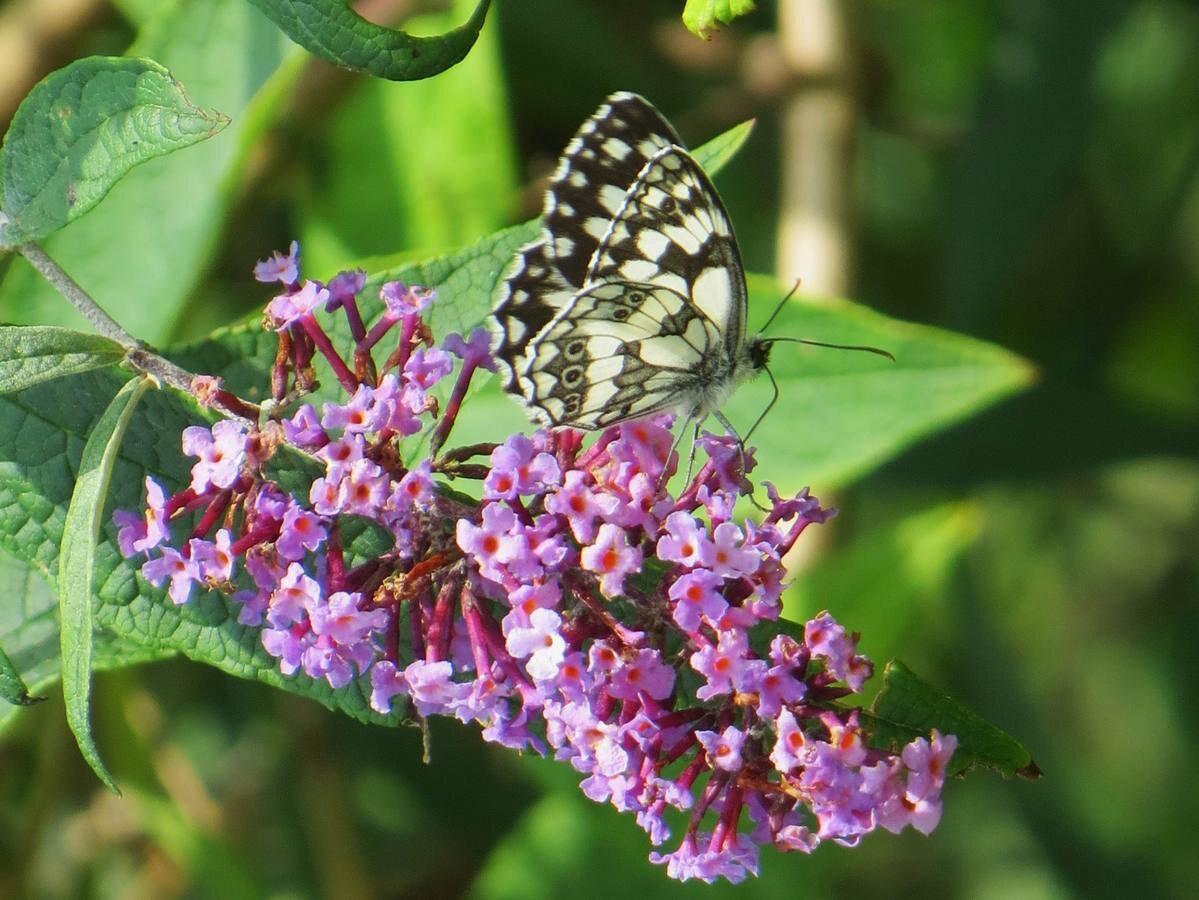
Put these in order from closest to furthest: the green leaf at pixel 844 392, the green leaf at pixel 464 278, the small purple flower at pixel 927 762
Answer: the small purple flower at pixel 927 762 < the green leaf at pixel 464 278 < the green leaf at pixel 844 392

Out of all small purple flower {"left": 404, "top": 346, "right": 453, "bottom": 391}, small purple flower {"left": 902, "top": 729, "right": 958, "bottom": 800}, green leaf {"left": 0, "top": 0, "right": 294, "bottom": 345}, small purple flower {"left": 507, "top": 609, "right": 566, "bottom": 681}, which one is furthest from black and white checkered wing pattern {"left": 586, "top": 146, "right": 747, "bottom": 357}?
green leaf {"left": 0, "top": 0, "right": 294, "bottom": 345}

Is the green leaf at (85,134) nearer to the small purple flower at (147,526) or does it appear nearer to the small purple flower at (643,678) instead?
the small purple flower at (147,526)

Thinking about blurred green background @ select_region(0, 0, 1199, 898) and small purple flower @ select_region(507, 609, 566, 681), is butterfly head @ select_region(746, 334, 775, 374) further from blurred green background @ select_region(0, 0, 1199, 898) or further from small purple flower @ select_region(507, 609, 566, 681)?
small purple flower @ select_region(507, 609, 566, 681)

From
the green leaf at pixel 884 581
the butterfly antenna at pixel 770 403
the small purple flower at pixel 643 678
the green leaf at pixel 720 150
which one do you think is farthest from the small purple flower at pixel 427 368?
the green leaf at pixel 884 581

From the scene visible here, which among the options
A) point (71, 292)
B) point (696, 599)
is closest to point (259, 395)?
point (71, 292)

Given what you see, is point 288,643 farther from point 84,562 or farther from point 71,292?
point 71,292

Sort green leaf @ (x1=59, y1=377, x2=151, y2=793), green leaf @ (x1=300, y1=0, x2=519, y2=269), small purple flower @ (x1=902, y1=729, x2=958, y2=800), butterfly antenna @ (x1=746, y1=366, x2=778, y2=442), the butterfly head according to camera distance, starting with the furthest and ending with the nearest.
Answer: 1. green leaf @ (x1=300, y1=0, x2=519, y2=269)
2. butterfly antenna @ (x1=746, y1=366, x2=778, y2=442)
3. the butterfly head
4. small purple flower @ (x1=902, y1=729, x2=958, y2=800)
5. green leaf @ (x1=59, y1=377, x2=151, y2=793)

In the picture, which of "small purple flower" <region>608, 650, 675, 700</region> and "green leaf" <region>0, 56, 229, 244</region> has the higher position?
"green leaf" <region>0, 56, 229, 244</region>
